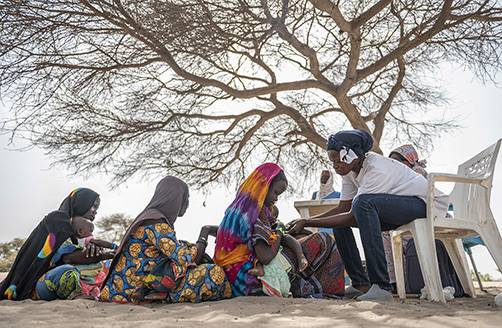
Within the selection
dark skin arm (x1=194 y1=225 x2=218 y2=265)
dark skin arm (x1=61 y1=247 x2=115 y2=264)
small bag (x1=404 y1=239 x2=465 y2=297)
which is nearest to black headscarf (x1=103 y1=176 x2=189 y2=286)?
dark skin arm (x1=194 y1=225 x2=218 y2=265)

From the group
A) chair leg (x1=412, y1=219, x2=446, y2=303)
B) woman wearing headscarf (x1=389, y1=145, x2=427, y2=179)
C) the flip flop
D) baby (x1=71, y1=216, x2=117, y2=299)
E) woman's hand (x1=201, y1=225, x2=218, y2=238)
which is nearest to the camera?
chair leg (x1=412, y1=219, x2=446, y2=303)

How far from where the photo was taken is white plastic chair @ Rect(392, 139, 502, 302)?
3.37m

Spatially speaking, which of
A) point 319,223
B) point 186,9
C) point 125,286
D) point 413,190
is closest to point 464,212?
point 413,190

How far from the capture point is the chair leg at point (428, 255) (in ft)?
10.8

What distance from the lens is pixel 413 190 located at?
3514 mm

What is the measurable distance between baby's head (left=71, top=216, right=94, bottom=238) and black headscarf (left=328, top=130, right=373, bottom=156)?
2339 millimetres

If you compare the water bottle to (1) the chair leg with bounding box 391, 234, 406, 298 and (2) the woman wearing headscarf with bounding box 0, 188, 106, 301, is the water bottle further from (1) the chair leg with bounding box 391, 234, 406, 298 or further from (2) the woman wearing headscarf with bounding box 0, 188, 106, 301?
(2) the woman wearing headscarf with bounding box 0, 188, 106, 301

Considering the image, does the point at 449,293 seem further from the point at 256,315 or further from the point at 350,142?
the point at 256,315

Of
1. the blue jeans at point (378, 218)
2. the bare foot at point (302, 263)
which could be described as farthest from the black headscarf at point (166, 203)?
the blue jeans at point (378, 218)

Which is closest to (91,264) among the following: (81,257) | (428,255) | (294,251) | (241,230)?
(81,257)

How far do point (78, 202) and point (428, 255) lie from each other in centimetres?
307

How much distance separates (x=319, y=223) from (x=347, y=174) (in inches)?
22.0

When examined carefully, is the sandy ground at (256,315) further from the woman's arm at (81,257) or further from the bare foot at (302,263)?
the woman's arm at (81,257)

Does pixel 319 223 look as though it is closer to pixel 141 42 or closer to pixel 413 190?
pixel 413 190
